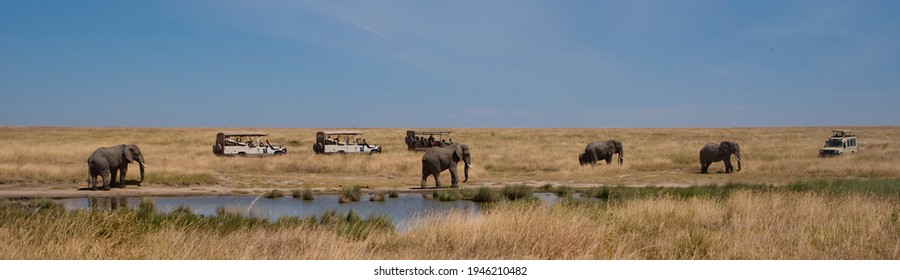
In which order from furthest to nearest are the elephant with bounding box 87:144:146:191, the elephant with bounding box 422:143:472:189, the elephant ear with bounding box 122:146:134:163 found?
1. the elephant with bounding box 422:143:472:189
2. the elephant ear with bounding box 122:146:134:163
3. the elephant with bounding box 87:144:146:191

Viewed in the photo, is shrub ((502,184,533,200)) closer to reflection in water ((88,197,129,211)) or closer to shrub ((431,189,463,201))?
shrub ((431,189,463,201))

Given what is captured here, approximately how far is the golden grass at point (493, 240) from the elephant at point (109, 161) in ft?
44.5

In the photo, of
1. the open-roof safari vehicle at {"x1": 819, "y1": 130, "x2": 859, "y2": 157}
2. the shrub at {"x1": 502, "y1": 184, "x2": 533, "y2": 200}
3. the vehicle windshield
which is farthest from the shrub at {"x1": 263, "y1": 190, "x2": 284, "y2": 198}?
the vehicle windshield

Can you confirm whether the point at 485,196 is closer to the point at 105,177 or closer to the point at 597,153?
the point at 105,177

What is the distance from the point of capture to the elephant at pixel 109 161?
23402mm

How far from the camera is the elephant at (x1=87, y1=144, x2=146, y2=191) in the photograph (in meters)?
23.4

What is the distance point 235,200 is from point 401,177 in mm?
10886

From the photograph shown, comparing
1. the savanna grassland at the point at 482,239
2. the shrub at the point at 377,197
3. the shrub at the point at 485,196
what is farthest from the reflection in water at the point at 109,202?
the shrub at the point at 485,196

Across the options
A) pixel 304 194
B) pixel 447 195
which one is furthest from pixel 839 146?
pixel 304 194

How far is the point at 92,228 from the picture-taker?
9.89 m

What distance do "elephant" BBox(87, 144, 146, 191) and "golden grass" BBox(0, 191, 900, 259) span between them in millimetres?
13574

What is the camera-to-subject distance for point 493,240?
32.7 ft

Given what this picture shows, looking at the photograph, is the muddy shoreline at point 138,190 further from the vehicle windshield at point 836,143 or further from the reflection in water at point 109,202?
the vehicle windshield at point 836,143

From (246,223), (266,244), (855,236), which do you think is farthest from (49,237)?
(855,236)
